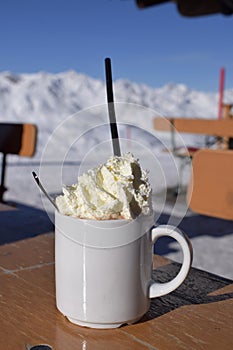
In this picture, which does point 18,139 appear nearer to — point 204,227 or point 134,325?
point 204,227

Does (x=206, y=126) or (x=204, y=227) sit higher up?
(x=206, y=126)

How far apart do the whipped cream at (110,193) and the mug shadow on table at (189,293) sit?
0.12 m

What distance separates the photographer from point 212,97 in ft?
45.1

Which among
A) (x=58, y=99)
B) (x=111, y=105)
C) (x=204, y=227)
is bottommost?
(x=204, y=227)

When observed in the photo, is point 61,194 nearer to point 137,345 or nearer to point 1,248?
point 137,345

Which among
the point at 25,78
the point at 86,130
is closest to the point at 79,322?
the point at 86,130

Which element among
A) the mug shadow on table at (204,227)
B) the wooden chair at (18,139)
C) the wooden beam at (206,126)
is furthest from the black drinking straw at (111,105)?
the wooden beam at (206,126)

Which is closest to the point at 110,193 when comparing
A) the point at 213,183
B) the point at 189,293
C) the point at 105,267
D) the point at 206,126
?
the point at 105,267

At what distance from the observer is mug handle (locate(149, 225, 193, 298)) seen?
437 mm

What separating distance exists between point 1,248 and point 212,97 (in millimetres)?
13671

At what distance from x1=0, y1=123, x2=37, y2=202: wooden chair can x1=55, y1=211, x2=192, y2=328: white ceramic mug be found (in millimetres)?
1464

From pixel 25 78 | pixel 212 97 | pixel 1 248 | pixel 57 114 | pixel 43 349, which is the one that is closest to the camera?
pixel 43 349

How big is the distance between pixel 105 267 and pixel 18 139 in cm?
161

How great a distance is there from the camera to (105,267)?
42 cm
